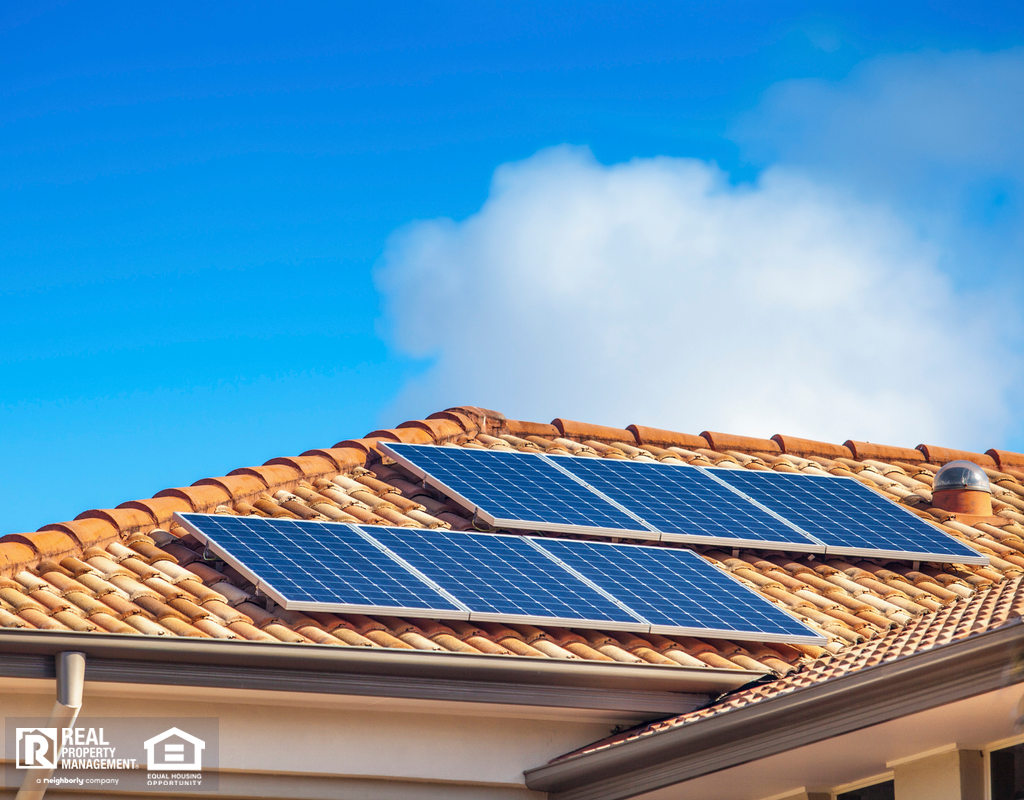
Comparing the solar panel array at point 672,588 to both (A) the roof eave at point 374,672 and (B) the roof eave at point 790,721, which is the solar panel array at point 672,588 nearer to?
(A) the roof eave at point 374,672

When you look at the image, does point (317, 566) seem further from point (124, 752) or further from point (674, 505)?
point (674, 505)

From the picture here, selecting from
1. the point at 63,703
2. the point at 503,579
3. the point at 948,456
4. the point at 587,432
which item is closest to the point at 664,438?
the point at 587,432

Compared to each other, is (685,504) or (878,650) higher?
(685,504)

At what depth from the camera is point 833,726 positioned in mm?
9148

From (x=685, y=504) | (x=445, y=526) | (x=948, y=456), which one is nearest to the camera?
(x=445, y=526)

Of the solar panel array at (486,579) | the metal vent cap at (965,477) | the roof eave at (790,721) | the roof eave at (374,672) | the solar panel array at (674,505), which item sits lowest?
the roof eave at (790,721)

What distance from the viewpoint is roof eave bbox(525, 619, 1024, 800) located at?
8.40 metres

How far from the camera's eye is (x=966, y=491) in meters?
16.2

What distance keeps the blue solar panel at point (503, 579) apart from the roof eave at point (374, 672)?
2.35 feet

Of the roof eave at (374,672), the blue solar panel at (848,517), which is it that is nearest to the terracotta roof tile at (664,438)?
the blue solar panel at (848,517)

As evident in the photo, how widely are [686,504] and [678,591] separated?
218 centimetres

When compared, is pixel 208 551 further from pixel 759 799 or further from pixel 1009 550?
pixel 1009 550

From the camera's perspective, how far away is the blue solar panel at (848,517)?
14.3 m

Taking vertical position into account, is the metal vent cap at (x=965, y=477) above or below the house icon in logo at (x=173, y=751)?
above
